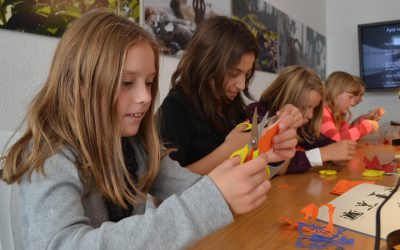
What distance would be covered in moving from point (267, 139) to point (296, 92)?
2.65ft

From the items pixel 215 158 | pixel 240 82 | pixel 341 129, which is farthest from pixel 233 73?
pixel 341 129

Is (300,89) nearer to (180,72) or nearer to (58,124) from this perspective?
(180,72)

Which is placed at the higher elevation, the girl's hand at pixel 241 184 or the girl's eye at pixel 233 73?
the girl's eye at pixel 233 73

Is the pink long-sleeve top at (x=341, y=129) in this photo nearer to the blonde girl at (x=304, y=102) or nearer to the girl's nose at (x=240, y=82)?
the blonde girl at (x=304, y=102)

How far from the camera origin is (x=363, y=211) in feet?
2.33

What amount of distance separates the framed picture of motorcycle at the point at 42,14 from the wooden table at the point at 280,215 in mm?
673

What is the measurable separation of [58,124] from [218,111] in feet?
2.03

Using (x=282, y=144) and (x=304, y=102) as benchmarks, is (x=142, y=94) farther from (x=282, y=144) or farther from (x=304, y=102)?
(x=304, y=102)

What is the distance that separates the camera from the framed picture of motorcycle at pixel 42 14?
826 millimetres

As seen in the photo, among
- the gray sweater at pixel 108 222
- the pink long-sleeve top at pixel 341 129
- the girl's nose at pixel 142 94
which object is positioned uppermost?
the girl's nose at pixel 142 94

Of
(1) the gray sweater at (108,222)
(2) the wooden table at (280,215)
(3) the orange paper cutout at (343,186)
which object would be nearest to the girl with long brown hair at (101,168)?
(1) the gray sweater at (108,222)

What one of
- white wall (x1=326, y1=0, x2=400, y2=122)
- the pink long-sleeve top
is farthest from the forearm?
white wall (x1=326, y1=0, x2=400, y2=122)

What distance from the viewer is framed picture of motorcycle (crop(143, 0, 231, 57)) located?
1272mm

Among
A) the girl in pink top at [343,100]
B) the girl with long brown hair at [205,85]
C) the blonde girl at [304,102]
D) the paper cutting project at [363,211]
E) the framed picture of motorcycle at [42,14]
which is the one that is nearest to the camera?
the paper cutting project at [363,211]
